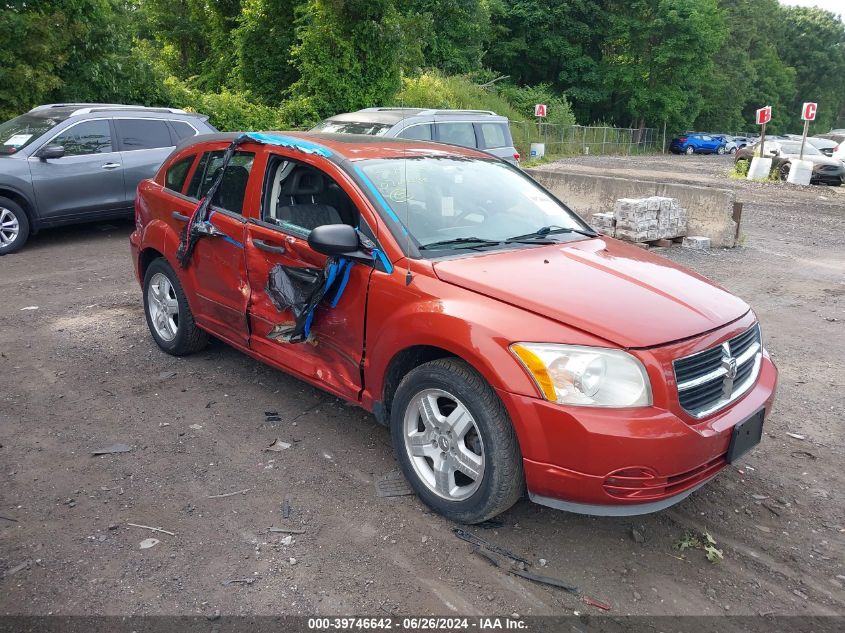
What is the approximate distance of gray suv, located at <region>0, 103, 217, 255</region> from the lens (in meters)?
9.32

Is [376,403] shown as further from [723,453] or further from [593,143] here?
[593,143]

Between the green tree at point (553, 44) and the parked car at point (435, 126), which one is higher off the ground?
the green tree at point (553, 44)

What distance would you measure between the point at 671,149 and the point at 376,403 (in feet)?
186

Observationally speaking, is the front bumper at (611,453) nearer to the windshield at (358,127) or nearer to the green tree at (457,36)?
the windshield at (358,127)

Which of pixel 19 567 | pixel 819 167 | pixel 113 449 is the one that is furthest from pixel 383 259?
pixel 819 167

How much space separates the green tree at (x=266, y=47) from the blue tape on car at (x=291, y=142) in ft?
60.1

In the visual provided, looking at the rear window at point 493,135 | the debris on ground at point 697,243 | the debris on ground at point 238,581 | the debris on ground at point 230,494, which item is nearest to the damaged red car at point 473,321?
the debris on ground at point 230,494

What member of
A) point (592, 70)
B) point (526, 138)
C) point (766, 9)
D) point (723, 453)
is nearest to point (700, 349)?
point (723, 453)

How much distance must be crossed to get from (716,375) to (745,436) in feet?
1.08

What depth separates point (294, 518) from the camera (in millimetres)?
3494

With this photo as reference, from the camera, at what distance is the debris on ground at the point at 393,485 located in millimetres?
3715

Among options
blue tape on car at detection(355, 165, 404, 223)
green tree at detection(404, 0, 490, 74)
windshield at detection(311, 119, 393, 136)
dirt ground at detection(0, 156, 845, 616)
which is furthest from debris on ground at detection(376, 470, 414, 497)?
green tree at detection(404, 0, 490, 74)

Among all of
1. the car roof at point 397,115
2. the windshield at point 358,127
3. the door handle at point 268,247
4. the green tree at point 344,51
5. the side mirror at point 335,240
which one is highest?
the green tree at point 344,51

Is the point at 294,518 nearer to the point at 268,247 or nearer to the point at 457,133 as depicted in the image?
the point at 268,247
